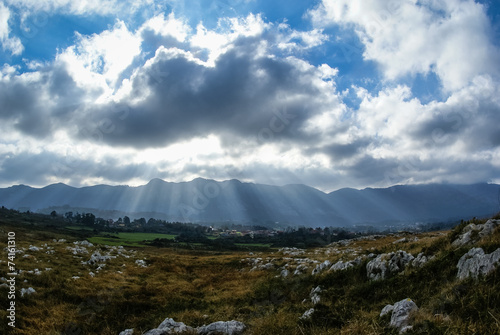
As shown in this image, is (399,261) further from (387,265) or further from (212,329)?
(212,329)

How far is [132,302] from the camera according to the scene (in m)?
18.7

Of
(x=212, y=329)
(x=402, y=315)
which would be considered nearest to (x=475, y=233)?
(x=402, y=315)

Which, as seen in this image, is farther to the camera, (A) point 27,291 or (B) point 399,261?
(A) point 27,291

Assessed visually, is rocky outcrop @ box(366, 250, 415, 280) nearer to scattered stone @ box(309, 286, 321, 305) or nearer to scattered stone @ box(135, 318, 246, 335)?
scattered stone @ box(309, 286, 321, 305)

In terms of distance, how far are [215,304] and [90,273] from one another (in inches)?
601

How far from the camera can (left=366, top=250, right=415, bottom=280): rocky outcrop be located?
1570cm

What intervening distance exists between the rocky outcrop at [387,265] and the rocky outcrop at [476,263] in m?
3.90

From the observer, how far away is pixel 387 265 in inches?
638

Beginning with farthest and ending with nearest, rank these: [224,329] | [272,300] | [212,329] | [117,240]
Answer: [117,240] → [272,300] → [212,329] → [224,329]

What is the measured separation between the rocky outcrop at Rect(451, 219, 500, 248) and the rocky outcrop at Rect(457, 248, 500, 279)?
10.7 feet

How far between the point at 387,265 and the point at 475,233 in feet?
17.8

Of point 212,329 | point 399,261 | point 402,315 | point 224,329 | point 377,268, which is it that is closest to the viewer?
point 402,315

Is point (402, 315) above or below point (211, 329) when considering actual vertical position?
above

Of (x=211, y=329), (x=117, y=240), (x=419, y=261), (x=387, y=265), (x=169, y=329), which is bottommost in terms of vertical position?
(x=117, y=240)
